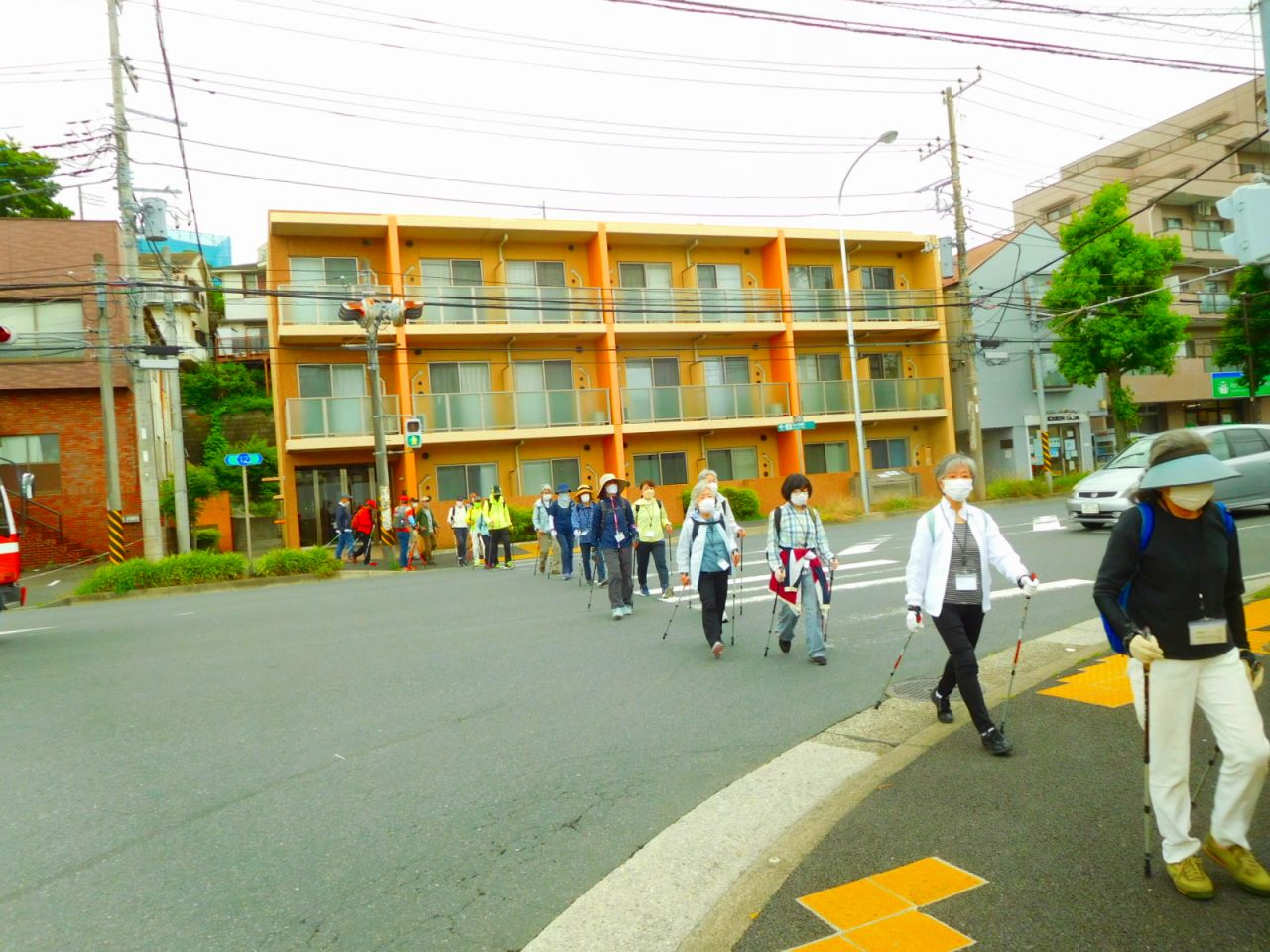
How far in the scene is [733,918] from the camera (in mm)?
3521

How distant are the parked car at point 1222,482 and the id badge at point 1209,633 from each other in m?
13.8

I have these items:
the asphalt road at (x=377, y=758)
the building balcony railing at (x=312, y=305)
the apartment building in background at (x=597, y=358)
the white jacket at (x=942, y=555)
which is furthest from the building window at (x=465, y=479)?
the white jacket at (x=942, y=555)

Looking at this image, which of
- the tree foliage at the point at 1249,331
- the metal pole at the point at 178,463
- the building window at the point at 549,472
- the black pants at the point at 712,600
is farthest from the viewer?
the building window at the point at 549,472

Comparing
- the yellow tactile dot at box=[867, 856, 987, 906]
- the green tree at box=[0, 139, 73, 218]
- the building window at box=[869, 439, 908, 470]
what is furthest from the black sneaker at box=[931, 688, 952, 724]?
the green tree at box=[0, 139, 73, 218]

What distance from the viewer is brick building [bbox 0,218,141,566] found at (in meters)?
24.2

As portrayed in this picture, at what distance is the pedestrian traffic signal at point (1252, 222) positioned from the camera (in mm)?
5098

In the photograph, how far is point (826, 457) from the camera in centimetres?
3309

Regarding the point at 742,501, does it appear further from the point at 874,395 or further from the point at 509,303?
the point at 509,303

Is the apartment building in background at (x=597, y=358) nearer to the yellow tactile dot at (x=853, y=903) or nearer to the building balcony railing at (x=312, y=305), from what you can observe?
the building balcony railing at (x=312, y=305)

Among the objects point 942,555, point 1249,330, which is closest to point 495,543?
point 942,555

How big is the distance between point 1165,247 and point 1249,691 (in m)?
33.9

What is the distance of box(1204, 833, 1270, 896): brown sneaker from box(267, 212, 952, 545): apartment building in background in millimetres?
24782

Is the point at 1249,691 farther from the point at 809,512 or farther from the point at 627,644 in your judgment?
the point at 627,644

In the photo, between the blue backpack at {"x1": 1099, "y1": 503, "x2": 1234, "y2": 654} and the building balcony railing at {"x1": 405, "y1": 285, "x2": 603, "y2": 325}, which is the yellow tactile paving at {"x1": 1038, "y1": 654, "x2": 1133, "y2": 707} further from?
the building balcony railing at {"x1": 405, "y1": 285, "x2": 603, "y2": 325}
